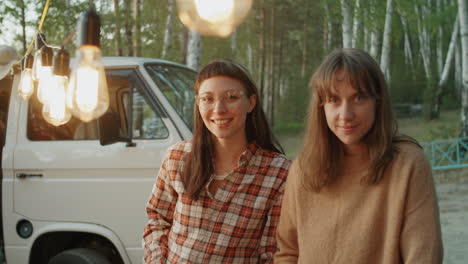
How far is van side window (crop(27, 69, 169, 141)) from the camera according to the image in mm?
3491

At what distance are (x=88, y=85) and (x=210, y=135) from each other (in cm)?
93

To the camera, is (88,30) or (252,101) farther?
(252,101)

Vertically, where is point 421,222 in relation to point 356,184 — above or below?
below

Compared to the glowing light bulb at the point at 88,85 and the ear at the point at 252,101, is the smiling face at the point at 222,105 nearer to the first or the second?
the ear at the point at 252,101

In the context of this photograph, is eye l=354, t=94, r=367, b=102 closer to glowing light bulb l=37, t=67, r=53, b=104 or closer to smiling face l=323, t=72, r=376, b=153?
smiling face l=323, t=72, r=376, b=153

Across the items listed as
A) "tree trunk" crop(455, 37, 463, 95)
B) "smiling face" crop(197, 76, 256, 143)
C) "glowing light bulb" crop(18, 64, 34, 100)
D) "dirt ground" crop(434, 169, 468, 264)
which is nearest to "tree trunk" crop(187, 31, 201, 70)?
"dirt ground" crop(434, 169, 468, 264)

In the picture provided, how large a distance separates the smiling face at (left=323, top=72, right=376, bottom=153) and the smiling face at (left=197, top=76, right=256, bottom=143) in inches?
21.1

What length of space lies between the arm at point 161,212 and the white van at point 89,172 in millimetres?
941

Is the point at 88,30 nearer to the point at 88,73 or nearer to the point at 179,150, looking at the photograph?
the point at 88,73

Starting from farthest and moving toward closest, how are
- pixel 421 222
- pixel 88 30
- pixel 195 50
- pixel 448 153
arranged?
1. pixel 448 153
2. pixel 195 50
3. pixel 421 222
4. pixel 88 30

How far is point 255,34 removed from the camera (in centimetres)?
2642

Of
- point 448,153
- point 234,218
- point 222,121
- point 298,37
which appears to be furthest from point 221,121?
point 298,37

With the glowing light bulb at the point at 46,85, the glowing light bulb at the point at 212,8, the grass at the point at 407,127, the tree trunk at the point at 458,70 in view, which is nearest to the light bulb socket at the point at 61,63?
the glowing light bulb at the point at 46,85

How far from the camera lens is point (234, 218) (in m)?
2.12
